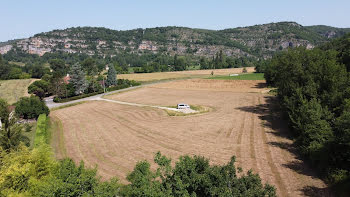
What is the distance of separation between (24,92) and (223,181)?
9007 centimetres

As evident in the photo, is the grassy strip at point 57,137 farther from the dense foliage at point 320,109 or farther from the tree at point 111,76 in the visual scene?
the tree at point 111,76

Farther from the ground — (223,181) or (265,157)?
(223,181)

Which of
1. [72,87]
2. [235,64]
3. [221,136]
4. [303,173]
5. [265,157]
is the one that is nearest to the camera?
[303,173]

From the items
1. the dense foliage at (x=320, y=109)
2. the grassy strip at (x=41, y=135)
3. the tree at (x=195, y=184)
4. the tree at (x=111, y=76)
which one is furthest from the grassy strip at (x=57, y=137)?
the tree at (x=111, y=76)

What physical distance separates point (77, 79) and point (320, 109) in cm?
7231

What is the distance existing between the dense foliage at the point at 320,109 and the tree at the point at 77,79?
63136 millimetres

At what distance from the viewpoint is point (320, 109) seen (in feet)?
89.5

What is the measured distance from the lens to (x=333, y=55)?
4072 centimetres

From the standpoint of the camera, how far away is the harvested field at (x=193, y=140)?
23.0m

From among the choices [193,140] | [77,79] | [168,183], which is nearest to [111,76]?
[77,79]

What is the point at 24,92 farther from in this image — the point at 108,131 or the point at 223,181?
the point at 223,181

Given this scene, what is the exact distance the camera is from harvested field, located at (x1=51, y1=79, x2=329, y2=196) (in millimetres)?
23016

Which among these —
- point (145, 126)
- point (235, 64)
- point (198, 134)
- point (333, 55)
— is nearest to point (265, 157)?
point (198, 134)

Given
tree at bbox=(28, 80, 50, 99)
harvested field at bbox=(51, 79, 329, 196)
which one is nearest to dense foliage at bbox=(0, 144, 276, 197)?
harvested field at bbox=(51, 79, 329, 196)
